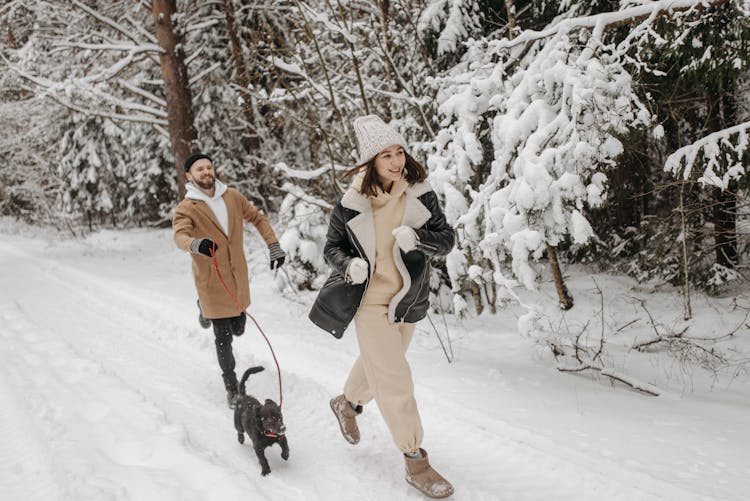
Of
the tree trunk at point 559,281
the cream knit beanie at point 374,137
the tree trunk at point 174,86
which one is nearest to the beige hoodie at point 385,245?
A: the cream knit beanie at point 374,137

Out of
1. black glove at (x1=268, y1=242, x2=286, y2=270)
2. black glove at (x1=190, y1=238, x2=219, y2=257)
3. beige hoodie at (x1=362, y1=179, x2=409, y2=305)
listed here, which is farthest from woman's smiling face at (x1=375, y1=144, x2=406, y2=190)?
black glove at (x1=268, y1=242, x2=286, y2=270)

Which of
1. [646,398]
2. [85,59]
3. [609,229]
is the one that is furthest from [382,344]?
[85,59]

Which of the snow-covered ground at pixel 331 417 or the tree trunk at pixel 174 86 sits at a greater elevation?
the tree trunk at pixel 174 86

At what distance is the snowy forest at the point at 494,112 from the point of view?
4.34 metres

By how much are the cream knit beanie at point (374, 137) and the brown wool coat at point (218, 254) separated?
5.67 feet

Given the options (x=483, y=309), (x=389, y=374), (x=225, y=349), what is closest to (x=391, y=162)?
(x=389, y=374)

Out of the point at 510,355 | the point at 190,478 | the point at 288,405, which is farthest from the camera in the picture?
the point at 510,355

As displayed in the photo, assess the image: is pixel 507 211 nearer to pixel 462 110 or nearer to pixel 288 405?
pixel 462 110

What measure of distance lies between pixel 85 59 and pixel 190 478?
13.5 metres

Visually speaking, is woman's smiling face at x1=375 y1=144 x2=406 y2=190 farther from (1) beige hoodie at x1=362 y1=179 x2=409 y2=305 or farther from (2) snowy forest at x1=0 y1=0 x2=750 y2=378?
(2) snowy forest at x1=0 y1=0 x2=750 y2=378

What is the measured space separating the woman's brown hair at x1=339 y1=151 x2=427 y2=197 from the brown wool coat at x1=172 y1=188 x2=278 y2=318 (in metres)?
1.64

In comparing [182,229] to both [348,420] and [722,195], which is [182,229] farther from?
[722,195]

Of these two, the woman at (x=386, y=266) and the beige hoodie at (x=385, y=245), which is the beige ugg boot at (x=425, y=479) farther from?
the beige hoodie at (x=385, y=245)

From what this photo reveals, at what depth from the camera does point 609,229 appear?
10.4 m
